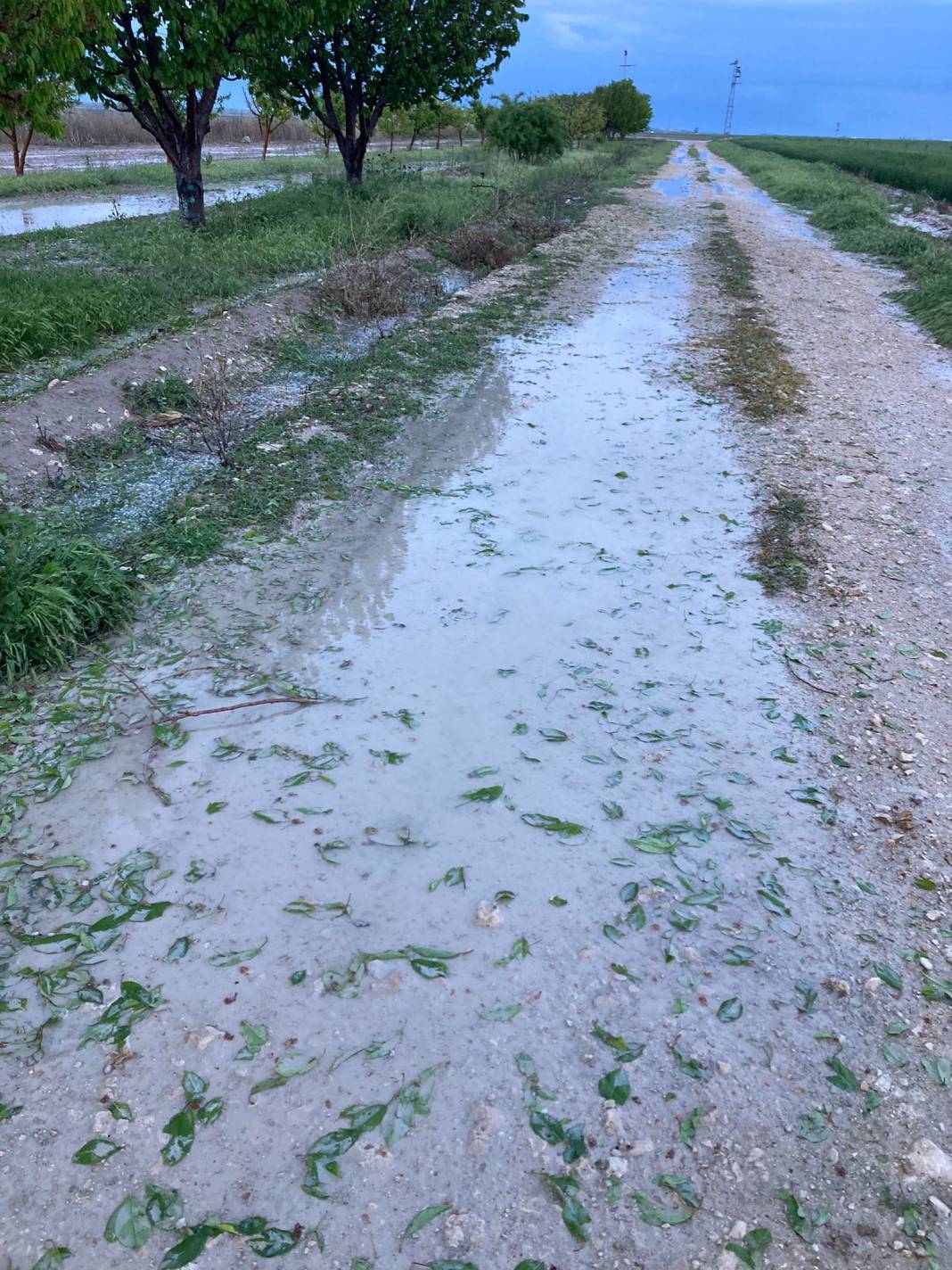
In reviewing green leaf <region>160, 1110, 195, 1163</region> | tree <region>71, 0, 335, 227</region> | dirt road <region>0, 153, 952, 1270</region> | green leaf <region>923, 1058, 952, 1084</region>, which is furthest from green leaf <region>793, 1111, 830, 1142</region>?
tree <region>71, 0, 335, 227</region>

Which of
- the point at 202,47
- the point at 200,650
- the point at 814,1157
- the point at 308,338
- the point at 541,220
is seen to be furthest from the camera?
the point at 541,220

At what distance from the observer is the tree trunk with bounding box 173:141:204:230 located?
1491 centimetres

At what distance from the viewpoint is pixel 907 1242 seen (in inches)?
86.8

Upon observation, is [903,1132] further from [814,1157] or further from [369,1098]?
[369,1098]

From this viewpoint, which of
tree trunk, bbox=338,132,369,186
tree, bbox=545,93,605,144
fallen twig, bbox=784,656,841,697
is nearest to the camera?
fallen twig, bbox=784,656,841,697

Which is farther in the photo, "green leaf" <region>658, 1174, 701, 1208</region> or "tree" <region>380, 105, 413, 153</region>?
"tree" <region>380, 105, 413, 153</region>

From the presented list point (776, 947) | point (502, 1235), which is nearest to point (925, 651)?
point (776, 947)

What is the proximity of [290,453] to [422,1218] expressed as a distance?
19.5 feet

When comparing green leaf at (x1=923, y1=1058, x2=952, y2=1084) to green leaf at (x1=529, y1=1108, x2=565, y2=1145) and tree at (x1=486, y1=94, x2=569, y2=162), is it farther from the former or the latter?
tree at (x1=486, y1=94, x2=569, y2=162)

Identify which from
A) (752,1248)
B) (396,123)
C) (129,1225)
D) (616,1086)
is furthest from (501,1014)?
(396,123)

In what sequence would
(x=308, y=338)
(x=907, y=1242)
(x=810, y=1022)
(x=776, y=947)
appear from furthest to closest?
(x=308, y=338) < (x=776, y=947) < (x=810, y=1022) < (x=907, y=1242)

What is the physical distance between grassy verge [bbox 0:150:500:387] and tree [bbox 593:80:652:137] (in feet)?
216

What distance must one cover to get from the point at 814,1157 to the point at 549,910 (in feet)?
3.74

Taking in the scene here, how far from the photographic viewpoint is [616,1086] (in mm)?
2557
